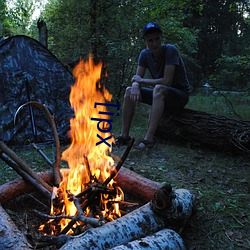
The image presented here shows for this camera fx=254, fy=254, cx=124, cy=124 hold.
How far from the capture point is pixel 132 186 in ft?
8.44

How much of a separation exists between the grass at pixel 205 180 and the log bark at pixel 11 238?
1.21 metres

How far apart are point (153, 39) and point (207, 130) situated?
1668mm

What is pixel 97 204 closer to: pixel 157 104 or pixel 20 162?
pixel 20 162

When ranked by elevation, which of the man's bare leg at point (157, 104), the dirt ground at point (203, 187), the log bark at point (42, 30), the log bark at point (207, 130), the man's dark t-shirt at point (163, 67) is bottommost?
the dirt ground at point (203, 187)

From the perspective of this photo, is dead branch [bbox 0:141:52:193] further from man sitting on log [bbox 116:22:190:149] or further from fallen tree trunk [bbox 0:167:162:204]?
man sitting on log [bbox 116:22:190:149]

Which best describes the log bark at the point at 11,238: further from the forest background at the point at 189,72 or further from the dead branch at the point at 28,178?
the dead branch at the point at 28,178

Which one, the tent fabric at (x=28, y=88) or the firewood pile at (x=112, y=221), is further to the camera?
the tent fabric at (x=28, y=88)

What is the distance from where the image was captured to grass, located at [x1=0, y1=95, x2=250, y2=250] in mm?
2041

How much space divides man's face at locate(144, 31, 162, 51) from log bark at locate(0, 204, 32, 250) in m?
3.13

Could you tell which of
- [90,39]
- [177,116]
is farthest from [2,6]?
[177,116]

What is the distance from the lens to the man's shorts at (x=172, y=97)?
4.07m

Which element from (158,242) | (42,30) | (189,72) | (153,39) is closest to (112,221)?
(158,242)

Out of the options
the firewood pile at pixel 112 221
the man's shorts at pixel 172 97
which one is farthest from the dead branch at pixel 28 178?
the man's shorts at pixel 172 97

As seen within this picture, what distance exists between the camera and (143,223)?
1854mm
